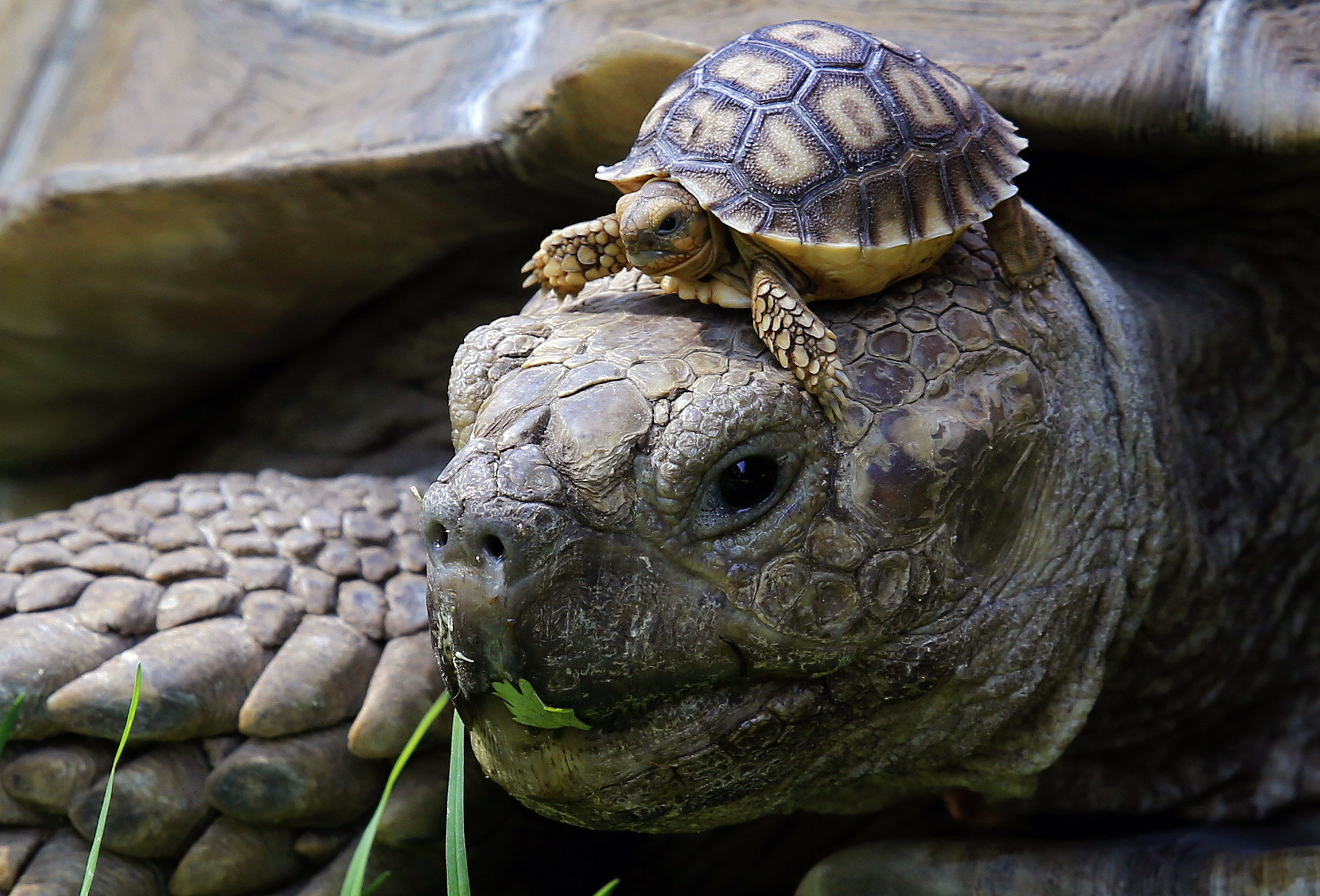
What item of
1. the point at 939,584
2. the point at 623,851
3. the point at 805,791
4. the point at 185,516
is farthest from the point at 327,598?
the point at 939,584

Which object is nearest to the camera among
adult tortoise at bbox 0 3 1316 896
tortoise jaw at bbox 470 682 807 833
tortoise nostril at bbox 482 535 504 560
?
tortoise nostril at bbox 482 535 504 560

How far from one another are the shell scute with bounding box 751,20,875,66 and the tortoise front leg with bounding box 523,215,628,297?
0.84 feet

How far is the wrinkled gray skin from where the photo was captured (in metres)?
1.04

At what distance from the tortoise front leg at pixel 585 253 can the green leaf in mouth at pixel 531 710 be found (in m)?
0.45

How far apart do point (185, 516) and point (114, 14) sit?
1.45 metres

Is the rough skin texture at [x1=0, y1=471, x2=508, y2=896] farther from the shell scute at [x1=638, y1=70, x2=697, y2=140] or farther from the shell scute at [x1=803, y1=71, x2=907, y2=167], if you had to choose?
the shell scute at [x1=803, y1=71, x2=907, y2=167]

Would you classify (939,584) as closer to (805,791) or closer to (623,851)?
(805,791)

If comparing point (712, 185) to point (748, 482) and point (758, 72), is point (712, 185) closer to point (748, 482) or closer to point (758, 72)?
point (758, 72)

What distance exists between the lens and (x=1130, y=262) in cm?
183

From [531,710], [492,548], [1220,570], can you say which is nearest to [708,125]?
[492,548]

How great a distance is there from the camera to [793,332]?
3.56 feet

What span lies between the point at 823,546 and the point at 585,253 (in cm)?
41

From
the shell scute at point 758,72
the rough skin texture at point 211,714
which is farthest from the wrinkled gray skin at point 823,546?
the rough skin texture at point 211,714

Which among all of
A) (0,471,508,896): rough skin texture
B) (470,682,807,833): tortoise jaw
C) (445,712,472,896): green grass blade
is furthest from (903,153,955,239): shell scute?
(0,471,508,896): rough skin texture
